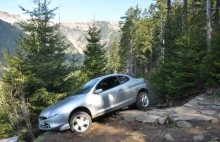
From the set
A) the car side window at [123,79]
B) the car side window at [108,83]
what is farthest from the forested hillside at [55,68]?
the car side window at [108,83]

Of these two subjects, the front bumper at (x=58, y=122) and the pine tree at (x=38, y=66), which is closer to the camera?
the front bumper at (x=58, y=122)

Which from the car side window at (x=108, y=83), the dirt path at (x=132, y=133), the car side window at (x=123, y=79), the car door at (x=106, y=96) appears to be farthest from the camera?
the car side window at (x=123, y=79)

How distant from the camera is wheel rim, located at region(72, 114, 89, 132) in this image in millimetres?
8198

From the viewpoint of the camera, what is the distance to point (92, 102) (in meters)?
8.66

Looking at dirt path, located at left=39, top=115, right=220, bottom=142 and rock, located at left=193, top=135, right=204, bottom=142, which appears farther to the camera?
dirt path, located at left=39, top=115, right=220, bottom=142

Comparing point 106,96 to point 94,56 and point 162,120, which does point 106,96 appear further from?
point 94,56

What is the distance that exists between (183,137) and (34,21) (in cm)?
1198

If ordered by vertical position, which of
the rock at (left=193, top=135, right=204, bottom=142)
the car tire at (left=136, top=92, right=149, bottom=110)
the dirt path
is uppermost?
the car tire at (left=136, top=92, right=149, bottom=110)

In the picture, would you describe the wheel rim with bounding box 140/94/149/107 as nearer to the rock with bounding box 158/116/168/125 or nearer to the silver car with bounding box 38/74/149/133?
the silver car with bounding box 38/74/149/133

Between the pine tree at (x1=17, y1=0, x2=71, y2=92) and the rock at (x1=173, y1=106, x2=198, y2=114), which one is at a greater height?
the pine tree at (x1=17, y1=0, x2=71, y2=92)

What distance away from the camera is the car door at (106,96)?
348 inches

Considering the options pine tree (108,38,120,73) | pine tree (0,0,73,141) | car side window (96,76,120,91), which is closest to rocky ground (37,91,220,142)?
car side window (96,76,120,91)

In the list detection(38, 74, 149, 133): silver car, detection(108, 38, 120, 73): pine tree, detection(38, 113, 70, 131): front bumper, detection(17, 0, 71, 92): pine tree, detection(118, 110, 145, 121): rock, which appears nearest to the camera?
detection(38, 113, 70, 131): front bumper

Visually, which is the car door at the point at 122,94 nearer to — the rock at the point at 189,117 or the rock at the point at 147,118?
the rock at the point at 147,118
